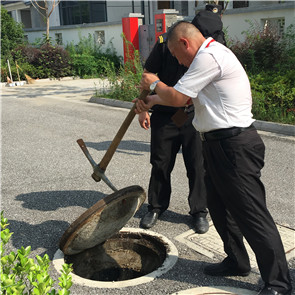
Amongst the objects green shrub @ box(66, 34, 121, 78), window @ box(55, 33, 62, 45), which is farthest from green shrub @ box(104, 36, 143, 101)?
window @ box(55, 33, 62, 45)

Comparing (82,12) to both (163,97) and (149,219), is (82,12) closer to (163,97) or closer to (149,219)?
(149,219)

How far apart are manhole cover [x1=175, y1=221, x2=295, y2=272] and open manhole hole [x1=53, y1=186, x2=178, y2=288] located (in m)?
0.20

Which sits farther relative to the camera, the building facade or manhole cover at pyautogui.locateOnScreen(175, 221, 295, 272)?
the building facade

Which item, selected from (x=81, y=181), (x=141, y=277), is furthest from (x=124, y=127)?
(x=81, y=181)

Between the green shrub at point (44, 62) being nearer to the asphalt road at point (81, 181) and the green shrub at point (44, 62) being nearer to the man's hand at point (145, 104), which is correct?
the asphalt road at point (81, 181)

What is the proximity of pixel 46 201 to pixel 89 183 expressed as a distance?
0.69m

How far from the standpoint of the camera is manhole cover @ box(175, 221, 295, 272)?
3.31 m

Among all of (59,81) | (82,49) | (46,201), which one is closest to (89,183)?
(46,201)

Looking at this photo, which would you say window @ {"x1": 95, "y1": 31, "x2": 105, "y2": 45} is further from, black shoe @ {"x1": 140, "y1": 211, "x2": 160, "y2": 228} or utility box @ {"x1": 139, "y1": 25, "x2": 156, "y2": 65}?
black shoe @ {"x1": 140, "y1": 211, "x2": 160, "y2": 228}

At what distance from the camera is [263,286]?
284 centimetres

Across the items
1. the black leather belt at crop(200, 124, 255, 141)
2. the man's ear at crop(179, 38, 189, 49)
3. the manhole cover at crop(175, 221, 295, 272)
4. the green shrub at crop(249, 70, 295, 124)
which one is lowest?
the manhole cover at crop(175, 221, 295, 272)

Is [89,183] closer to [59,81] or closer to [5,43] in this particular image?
[59,81]

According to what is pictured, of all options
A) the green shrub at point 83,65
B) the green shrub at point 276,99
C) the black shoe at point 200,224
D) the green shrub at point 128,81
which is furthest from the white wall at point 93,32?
the black shoe at point 200,224

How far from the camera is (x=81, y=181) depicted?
206 inches
